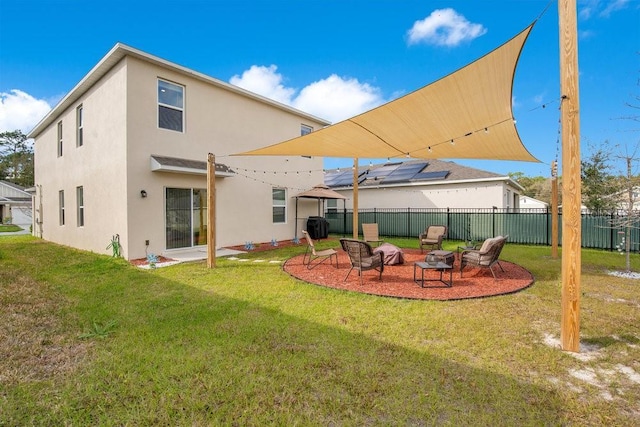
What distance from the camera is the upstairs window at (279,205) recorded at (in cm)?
1203

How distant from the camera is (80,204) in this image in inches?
417

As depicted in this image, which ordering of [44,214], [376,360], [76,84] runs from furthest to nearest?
1. [44,214]
2. [76,84]
3. [376,360]

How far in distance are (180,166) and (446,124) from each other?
6.86 meters

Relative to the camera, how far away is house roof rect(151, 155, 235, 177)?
26.5ft

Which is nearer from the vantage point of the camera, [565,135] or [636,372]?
[636,372]

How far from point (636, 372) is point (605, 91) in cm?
757

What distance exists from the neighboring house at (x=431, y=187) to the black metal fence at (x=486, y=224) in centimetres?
51

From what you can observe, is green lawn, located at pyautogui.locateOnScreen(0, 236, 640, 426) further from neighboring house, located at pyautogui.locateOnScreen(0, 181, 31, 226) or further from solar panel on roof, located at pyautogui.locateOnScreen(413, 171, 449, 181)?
neighboring house, located at pyautogui.locateOnScreen(0, 181, 31, 226)

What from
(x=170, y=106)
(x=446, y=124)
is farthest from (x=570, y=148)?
(x=170, y=106)

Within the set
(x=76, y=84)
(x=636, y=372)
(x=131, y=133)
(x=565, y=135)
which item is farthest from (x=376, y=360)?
(x=76, y=84)

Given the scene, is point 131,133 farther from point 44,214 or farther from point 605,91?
point 605,91

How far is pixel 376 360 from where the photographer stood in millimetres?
2893

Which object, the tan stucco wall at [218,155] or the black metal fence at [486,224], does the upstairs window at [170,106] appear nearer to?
the tan stucco wall at [218,155]

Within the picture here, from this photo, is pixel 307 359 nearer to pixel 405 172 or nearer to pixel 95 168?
pixel 95 168
